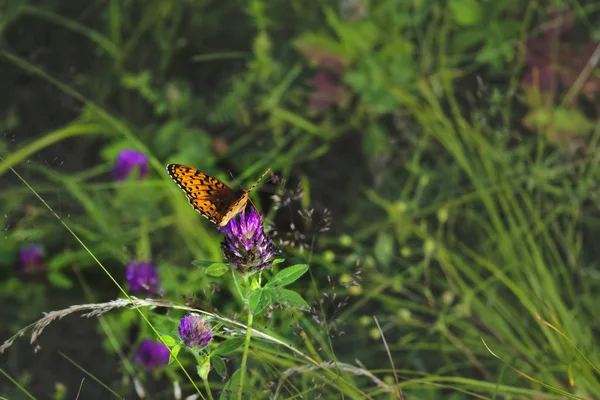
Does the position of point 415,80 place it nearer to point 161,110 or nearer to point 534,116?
point 534,116

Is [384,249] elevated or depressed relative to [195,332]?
depressed

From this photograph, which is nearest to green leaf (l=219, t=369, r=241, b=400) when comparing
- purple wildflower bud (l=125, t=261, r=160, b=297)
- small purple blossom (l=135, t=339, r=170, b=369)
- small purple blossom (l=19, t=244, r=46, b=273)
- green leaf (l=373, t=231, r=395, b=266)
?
purple wildflower bud (l=125, t=261, r=160, b=297)

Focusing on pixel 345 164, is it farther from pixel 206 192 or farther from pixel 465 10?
pixel 206 192

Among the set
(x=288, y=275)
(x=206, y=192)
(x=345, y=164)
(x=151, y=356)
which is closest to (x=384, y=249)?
(x=345, y=164)

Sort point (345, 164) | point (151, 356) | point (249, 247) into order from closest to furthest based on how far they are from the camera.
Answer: point (249, 247) → point (151, 356) → point (345, 164)

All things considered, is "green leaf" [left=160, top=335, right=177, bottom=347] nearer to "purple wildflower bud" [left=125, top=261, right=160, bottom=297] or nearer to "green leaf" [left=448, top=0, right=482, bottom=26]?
"purple wildflower bud" [left=125, top=261, right=160, bottom=297]

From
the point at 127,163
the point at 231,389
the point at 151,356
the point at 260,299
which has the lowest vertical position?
the point at 151,356

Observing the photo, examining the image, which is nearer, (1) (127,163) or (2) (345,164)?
(1) (127,163)
